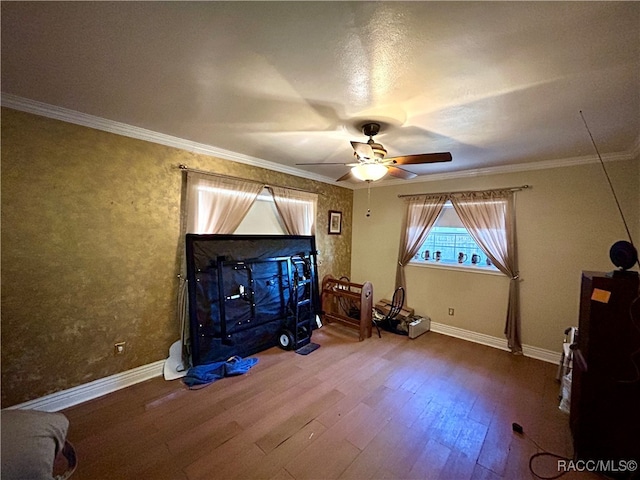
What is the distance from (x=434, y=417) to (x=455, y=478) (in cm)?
55

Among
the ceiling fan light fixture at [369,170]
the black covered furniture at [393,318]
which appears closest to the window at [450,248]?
the black covered furniture at [393,318]

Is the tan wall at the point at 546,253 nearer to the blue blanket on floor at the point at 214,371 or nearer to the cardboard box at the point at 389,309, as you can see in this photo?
the cardboard box at the point at 389,309

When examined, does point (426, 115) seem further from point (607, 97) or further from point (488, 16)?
point (607, 97)

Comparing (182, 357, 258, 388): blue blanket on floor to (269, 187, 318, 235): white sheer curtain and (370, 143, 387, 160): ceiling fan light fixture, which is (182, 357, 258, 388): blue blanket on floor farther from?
(370, 143, 387, 160): ceiling fan light fixture

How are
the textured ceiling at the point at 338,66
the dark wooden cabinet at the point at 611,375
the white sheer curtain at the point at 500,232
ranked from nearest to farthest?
the textured ceiling at the point at 338,66 < the dark wooden cabinet at the point at 611,375 < the white sheer curtain at the point at 500,232

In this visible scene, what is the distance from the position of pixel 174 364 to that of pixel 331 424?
1.80 m

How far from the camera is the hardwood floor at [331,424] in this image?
165 cm

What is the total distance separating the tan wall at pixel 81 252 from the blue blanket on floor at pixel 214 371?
1.37ft

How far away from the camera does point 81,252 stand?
2.21 metres

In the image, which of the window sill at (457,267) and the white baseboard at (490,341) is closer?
the white baseboard at (490,341)

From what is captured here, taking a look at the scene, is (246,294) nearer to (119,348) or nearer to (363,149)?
(119,348)

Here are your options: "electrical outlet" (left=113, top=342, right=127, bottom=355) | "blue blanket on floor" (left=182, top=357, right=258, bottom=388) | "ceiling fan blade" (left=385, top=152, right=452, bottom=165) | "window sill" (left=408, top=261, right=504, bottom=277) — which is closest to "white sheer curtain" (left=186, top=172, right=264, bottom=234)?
"electrical outlet" (left=113, top=342, right=127, bottom=355)

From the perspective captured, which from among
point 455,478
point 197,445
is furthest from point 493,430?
point 197,445

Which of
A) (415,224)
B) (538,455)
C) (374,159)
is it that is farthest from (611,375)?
(415,224)
